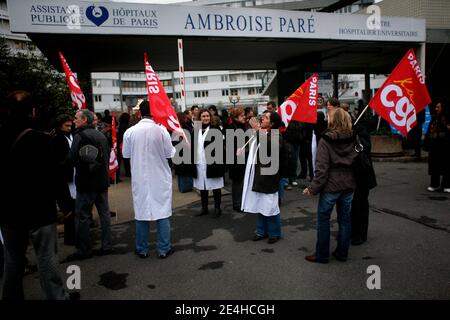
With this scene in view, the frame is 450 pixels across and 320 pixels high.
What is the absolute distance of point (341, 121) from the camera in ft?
13.5

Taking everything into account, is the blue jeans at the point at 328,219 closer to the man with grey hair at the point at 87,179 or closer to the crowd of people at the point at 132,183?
the crowd of people at the point at 132,183

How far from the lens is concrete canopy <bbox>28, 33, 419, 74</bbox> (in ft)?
34.6

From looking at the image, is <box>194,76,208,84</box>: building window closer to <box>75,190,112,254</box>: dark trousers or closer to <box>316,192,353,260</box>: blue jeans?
<box>75,190,112,254</box>: dark trousers

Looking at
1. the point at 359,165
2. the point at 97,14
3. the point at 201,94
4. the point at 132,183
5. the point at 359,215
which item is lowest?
the point at 359,215

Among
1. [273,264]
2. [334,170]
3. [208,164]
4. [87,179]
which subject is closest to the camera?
[334,170]

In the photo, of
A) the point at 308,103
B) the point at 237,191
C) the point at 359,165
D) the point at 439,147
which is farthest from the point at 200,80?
the point at 359,165

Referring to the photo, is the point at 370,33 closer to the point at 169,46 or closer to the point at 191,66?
the point at 169,46

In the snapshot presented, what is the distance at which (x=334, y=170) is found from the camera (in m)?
4.17

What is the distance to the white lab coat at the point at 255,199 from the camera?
494cm

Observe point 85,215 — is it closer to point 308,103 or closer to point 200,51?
A: point 308,103

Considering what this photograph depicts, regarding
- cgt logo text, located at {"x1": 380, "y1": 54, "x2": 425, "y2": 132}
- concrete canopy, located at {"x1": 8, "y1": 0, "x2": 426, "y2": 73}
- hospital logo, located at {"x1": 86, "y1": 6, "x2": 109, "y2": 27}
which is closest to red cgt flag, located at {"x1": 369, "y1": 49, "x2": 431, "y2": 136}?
cgt logo text, located at {"x1": 380, "y1": 54, "x2": 425, "y2": 132}

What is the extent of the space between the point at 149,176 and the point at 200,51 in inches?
392

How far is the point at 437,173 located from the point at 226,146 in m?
4.55

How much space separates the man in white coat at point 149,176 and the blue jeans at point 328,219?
6.38 feet
